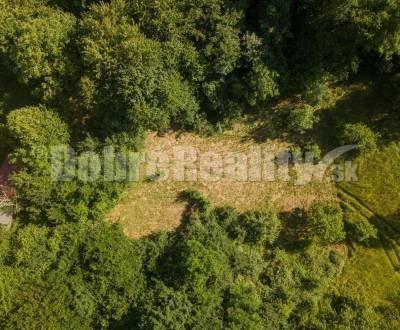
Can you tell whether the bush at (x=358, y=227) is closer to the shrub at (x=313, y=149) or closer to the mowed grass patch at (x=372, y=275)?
the mowed grass patch at (x=372, y=275)

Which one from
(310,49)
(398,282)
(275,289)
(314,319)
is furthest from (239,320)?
(310,49)

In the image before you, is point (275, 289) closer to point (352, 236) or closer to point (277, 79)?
point (352, 236)

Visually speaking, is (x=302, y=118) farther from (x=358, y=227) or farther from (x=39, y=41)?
(x=39, y=41)

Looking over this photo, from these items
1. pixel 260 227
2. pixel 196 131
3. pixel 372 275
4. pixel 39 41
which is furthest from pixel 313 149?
pixel 39 41

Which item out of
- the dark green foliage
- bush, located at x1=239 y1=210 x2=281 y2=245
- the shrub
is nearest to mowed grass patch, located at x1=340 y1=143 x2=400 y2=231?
the shrub

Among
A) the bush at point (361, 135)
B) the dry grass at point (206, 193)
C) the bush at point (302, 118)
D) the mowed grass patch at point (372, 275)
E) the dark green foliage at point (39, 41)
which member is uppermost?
the dark green foliage at point (39, 41)

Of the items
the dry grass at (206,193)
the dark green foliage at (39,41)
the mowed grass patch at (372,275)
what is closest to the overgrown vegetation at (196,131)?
the dark green foliage at (39,41)

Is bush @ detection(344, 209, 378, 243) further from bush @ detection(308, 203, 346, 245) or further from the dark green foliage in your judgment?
the dark green foliage
